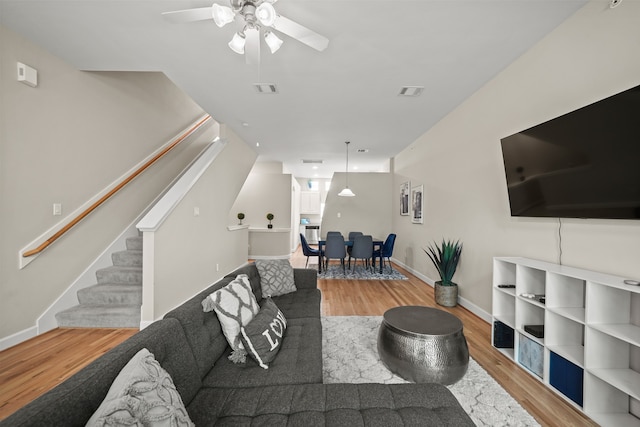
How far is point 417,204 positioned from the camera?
5707 mm

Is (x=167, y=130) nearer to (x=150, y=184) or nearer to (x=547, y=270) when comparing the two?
(x=150, y=184)

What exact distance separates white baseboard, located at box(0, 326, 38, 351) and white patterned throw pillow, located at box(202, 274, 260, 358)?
2425mm

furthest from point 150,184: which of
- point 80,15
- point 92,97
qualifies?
point 80,15

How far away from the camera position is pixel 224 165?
5.02 meters

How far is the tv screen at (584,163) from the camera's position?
1672 mm

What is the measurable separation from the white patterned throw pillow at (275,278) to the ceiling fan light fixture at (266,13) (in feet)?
6.89

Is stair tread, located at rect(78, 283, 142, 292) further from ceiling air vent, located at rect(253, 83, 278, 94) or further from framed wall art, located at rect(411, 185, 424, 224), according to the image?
framed wall art, located at rect(411, 185, 424, 224)

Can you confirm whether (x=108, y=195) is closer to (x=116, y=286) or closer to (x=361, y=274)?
(x=116, y=286)

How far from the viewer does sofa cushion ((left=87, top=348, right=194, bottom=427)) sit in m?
0.77

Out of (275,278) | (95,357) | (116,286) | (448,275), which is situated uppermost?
(275,278)

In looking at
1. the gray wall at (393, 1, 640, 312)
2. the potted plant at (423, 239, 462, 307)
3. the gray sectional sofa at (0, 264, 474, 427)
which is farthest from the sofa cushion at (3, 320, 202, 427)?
the potted plant at (423, 239, 462, 307)

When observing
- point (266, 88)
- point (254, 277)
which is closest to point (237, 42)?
point (266, 88)

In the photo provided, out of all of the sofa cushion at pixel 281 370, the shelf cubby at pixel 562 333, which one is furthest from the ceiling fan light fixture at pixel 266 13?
the shelf cubby at pixel 562 333

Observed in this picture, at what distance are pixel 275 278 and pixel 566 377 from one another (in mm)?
2419
